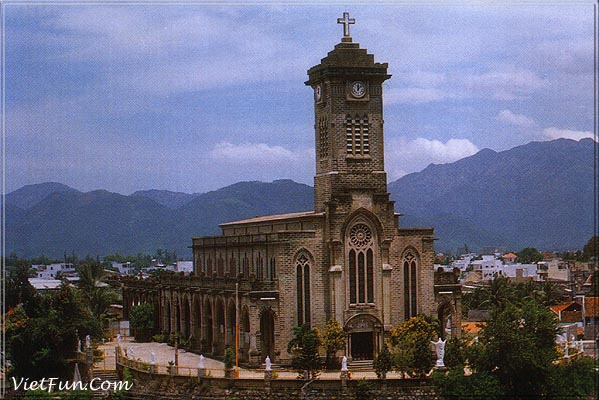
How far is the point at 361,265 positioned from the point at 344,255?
1.20 meters

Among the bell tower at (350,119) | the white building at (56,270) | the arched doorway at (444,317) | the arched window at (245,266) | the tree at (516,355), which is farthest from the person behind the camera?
the white building at (56,270)

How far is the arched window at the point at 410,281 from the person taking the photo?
6125 cm

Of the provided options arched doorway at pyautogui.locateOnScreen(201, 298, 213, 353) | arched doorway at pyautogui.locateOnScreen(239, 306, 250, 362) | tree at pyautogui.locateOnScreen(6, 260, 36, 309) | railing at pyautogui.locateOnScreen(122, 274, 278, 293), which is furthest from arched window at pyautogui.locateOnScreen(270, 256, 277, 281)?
tree at pyautogui.locateOnScreen(6, 260, 36, 309)

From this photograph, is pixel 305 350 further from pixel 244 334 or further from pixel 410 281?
pixel 410 281

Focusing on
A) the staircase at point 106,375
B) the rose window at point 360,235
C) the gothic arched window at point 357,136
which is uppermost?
the gothic arched window at point 357,136

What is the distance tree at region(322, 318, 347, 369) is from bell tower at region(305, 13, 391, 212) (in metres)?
6.72

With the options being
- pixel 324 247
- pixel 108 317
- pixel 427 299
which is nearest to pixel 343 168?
pixel 324 247

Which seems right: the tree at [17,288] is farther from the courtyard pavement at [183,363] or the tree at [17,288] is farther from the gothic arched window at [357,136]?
the gothic arched window at [357,136]

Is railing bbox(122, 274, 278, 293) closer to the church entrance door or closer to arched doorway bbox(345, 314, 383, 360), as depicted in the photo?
arched doorway bbox(345, 314, 383, 360)

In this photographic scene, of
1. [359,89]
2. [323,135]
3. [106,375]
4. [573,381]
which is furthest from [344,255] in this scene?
[573,381]

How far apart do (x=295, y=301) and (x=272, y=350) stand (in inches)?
114

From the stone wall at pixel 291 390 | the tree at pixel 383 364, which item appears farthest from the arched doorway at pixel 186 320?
the tree at pixel 383 364

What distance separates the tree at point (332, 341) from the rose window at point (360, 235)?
15.1 ft

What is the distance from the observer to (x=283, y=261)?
193ft
